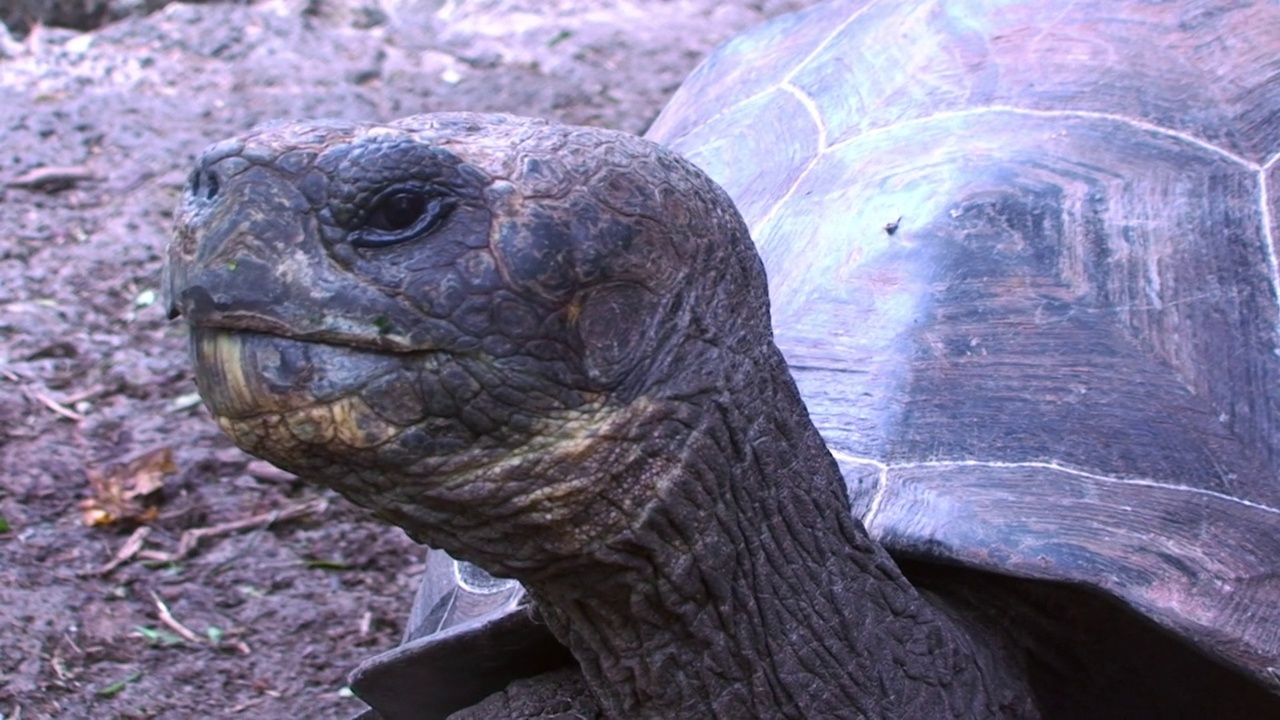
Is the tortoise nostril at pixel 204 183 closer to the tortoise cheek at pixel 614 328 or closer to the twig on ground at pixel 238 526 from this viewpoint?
the tortoise cheek at pixel 614 328

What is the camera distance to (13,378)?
177 inches

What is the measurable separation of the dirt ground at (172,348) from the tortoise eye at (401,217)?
6.11ft

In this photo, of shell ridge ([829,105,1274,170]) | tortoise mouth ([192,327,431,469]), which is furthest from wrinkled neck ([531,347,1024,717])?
shell ridge ([829,105,1274,170])

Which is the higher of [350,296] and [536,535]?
[350,296]

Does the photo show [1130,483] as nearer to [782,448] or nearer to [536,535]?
[782,448]

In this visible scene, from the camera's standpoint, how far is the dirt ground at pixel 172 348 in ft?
11.4

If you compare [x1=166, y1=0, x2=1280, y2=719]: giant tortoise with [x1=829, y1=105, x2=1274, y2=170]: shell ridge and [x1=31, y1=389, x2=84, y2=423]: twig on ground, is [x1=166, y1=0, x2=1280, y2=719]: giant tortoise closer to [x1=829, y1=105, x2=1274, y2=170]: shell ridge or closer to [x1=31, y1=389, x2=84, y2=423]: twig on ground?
[x1=829, y1=105, x2=1274, y2=170]: shell ridge

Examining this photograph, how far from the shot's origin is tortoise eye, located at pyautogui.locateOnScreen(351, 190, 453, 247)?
1.67 metres

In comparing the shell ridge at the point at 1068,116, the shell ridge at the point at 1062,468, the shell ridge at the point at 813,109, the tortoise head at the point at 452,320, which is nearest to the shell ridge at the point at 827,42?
the shell ridge at the point at 813,109

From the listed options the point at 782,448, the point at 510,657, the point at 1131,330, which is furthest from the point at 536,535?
the point at 1131,330

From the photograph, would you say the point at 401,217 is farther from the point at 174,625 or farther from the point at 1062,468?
the point at 174,625

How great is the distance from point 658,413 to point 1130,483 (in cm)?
79

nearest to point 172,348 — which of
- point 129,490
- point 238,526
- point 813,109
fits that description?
point 129,490

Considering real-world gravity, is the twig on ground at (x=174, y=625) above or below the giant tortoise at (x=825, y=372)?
below
